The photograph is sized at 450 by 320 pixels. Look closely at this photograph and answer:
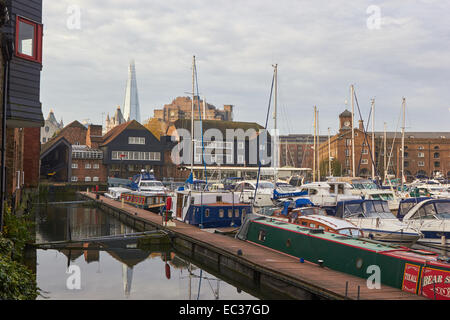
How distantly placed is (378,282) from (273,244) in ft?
23.0

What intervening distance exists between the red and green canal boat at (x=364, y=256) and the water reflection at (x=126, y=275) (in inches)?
127

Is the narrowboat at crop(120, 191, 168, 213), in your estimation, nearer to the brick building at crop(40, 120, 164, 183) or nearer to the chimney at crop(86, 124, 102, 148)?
the brick building at crop(40, 120, 164, 183)

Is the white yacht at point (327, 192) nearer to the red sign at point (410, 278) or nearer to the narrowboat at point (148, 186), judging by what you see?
the narrowboat at point (148, 186)

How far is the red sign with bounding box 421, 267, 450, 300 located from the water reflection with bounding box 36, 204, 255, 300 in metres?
6.71

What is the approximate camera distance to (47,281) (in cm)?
1906

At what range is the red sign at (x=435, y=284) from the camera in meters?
12.0

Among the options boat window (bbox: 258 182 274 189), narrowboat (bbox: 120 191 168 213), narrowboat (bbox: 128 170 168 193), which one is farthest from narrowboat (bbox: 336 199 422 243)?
narrowboat (bbox: 128 170 168 193)

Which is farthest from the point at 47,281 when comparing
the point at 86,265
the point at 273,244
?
the point at 273,244

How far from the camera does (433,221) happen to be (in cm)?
2325

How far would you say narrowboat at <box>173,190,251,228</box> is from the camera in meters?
28.0

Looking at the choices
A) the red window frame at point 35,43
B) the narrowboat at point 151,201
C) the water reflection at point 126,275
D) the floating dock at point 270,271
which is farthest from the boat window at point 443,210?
the narrowboat at point 151,201

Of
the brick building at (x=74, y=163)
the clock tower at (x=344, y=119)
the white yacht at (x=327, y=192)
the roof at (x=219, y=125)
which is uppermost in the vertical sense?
the clock tower at (x=344, y=119)
